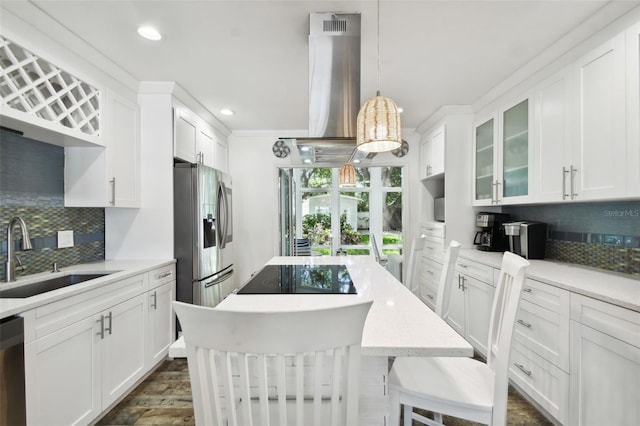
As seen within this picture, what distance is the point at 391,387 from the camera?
121cm

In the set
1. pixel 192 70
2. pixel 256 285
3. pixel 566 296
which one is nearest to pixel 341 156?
pixel 256 285

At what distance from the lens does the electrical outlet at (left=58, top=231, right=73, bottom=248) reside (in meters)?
2.19

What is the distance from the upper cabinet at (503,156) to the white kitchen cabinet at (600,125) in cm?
51

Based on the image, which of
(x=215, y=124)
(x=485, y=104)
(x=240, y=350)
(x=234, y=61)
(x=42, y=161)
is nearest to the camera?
(x=240, y=350)

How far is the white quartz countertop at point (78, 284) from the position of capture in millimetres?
1340

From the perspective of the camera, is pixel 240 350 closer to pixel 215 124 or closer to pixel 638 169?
pixel 638 169

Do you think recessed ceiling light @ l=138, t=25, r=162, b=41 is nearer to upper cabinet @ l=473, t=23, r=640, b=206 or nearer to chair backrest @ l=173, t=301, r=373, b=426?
chair backrest @ l=173, t=301, r=373, b=426

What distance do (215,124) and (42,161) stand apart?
77.1 inches

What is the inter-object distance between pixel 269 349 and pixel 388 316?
2.17ft

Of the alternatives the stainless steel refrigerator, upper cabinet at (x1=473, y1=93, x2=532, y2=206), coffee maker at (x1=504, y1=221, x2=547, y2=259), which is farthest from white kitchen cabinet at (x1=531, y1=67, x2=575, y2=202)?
the stainless steel refrigerator

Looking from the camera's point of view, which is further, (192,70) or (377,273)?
(192,70)

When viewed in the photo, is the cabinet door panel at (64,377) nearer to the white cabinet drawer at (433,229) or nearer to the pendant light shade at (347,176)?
the white cabinet drawer at (433,229)

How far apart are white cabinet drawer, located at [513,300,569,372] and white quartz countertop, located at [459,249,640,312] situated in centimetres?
19

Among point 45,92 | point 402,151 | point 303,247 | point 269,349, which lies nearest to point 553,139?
point 402,151
